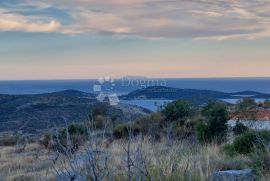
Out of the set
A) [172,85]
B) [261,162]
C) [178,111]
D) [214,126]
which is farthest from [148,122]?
[172,85]

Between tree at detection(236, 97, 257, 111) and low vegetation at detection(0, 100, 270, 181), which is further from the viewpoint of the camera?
tree at detection(236, 97, 257, 111)

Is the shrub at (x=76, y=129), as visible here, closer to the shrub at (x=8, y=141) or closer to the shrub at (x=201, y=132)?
the shrub at (x=8, y=141)

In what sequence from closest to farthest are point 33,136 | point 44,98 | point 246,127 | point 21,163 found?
point 21,163, point 246,127, point 33,136, point 44,98

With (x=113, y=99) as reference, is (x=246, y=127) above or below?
below

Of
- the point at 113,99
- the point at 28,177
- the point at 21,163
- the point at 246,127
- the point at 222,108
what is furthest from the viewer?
the point at 222,108

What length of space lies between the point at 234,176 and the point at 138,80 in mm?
17884

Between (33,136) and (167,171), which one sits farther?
(33,136)

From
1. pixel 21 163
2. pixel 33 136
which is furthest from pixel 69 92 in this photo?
pixel 21 163

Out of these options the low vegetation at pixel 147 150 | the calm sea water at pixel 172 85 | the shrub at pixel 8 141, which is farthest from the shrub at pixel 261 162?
the shrub at pixel 8 141

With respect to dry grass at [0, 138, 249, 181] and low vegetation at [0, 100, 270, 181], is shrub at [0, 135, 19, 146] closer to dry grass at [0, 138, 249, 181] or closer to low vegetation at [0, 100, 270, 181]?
low vegetation at [0, 100, 270, 181]

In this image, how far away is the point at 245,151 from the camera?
1096 cm

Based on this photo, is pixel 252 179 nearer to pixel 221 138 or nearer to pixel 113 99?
pixel 113 99

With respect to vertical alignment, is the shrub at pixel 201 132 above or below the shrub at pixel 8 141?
above

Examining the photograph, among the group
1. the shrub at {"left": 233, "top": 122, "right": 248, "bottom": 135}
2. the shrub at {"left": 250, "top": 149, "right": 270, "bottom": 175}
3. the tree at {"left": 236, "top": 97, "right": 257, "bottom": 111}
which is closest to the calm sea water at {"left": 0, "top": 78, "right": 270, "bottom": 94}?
the shrub at {"left": 233, "top": 122, "right": 248, "bottom": 135}
